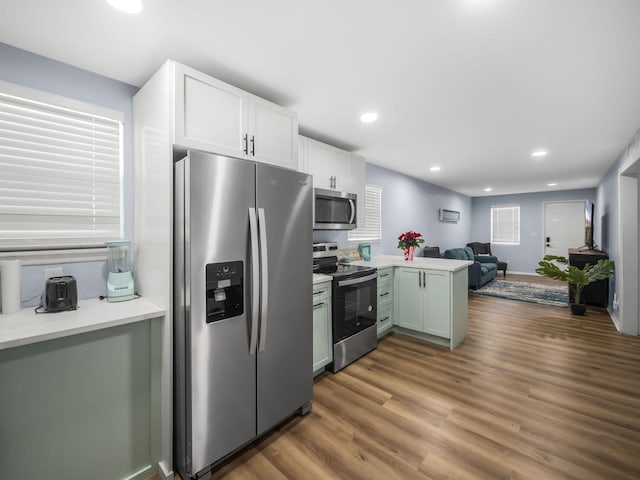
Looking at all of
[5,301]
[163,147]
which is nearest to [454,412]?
[163,147]

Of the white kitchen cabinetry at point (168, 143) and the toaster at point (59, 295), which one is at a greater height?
the white kitchen cabinetry at point (168, 143)

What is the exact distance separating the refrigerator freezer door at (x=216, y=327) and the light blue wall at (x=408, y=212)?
6.16ft

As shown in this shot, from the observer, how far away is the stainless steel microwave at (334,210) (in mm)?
2895

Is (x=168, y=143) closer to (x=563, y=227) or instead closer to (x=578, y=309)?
(x=578, y=309)

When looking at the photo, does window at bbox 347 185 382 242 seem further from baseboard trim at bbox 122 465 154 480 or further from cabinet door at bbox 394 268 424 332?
baseboard trim at bbox 122 465 154 480

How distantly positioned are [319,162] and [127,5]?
1963 mm

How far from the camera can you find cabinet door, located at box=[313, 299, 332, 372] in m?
2.49

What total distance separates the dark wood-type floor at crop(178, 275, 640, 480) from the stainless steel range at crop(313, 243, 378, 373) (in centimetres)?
15

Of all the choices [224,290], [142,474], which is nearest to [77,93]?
[224,290]

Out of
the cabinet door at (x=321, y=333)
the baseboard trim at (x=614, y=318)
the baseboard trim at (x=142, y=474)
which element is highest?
the cabinet door at (x=321, y=333)

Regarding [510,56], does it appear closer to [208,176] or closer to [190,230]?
[208,176]

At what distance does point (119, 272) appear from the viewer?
1.84 meters

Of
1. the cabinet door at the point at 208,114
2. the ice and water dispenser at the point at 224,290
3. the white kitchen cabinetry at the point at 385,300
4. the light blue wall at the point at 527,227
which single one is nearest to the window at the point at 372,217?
the white kitchen cabinetry at the point at 385,300

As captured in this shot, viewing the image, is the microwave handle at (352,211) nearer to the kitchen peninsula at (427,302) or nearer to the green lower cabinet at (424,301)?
the kitchen peninsula at (427,302)
